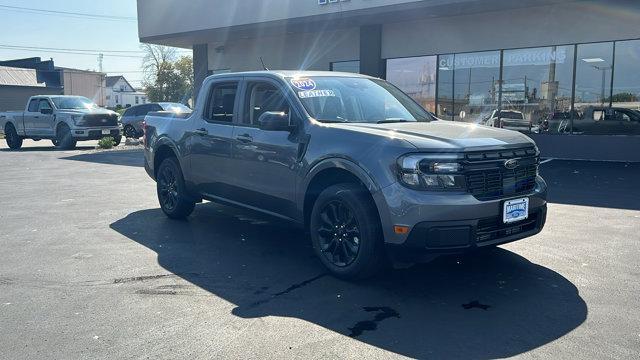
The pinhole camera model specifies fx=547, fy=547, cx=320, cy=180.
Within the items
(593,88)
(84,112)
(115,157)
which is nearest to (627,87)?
(593,88)

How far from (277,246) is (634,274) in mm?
3490

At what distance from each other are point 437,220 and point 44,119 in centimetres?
1939

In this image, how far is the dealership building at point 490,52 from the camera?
1340 cm

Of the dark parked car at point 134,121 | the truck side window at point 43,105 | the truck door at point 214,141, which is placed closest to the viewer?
the truck door at point 214,141

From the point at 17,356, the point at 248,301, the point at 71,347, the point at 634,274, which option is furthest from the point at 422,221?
the point at 17,356

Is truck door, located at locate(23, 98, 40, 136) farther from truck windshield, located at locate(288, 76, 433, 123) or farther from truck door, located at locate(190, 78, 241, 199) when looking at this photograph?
truck windshield, located at locate(288, 76, 433, 123)

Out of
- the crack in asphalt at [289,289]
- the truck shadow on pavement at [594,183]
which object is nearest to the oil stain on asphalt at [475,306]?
the crack in asphalt at [289,289]

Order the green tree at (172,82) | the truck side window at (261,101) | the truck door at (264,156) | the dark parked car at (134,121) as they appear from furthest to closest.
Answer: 1. the green tree at (172,82)
2. the dark parked car at (134,121)
3. the truck side window at (261,101)
4. the truck door at (264,156)

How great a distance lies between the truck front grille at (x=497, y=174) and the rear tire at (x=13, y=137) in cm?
2135

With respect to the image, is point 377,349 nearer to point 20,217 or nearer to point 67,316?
point 67,316

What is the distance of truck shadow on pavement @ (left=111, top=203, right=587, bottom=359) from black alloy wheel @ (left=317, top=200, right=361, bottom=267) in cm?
22

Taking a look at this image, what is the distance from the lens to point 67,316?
408cm

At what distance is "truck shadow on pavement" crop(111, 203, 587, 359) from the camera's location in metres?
3.65

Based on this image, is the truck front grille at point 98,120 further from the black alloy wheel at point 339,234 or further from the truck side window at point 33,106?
the black alloy wheel at point 339,234
